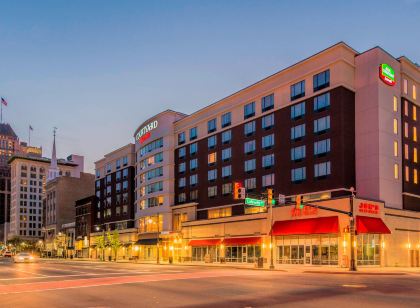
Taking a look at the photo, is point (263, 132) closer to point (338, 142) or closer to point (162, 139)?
point (338, 142)

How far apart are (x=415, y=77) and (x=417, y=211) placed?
18.2 metres

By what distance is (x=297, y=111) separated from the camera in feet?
209

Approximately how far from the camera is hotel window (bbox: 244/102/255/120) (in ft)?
236

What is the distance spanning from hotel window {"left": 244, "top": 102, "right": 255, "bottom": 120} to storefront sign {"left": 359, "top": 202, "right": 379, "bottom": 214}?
81.7 feet

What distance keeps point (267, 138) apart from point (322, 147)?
1085 cm

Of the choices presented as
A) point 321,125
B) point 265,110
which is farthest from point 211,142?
point 321,125

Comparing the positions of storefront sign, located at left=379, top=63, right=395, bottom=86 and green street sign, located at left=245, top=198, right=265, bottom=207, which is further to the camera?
storefront sign, located at left=379, top=63, right=395, bottom=86

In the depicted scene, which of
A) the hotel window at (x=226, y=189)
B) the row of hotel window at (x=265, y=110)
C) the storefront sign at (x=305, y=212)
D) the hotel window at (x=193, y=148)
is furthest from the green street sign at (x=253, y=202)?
the hotel window at (x=193, y=148)

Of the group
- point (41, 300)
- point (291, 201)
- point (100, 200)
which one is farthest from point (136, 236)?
point (41, 300)

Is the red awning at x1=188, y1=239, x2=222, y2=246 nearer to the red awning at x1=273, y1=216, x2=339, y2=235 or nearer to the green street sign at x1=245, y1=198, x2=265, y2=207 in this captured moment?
the red awning at x1=273, y1=216, x2=339, y2=235

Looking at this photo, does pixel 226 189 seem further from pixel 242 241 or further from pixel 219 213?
pixel 242 241

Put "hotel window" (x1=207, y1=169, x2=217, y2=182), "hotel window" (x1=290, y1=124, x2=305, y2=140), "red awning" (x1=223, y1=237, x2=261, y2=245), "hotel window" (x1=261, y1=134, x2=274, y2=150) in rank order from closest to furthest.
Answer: "hotel window" (x1=290, y1=124, x2=305, y2=140)
"red awning" (x1=223, y1=237, x2=261, y2=245)
"hotel window" (x1=261, y1=134, x2=274, y2=150)
"hotel window" (x1=207, y1=169, x2=217, y2=182)

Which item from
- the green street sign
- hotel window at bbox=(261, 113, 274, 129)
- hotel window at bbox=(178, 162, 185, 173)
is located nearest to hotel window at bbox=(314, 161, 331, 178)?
hotel window at bbox=(261, 113, 274, 129)

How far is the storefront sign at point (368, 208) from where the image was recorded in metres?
51.7
